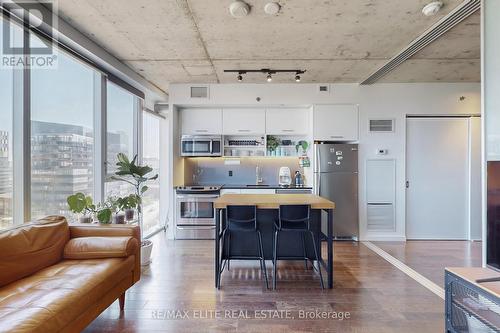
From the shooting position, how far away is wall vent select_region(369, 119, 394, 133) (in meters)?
4.93

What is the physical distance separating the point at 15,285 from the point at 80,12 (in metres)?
2.50

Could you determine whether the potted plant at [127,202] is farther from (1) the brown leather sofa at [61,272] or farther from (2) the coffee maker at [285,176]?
(2) the coffee maker at [285,176]

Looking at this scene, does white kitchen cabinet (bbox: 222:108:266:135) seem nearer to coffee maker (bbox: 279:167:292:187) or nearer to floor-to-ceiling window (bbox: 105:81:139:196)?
coffee maker (bbox: 279:167:292:187)

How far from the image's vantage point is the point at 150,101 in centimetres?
572

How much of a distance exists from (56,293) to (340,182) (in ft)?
14.0

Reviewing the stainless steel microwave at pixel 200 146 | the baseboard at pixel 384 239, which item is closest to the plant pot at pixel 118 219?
the stainless steel microwave at pixel 200 146

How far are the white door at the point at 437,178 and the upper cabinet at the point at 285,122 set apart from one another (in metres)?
1.91

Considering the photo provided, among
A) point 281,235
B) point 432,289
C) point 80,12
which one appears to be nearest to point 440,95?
point 432,289


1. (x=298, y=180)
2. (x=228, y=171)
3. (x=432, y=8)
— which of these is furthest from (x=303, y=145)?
(x=432, y=8)

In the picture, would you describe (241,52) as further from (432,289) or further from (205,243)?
(432,289)

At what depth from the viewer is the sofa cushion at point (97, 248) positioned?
7.93 feet

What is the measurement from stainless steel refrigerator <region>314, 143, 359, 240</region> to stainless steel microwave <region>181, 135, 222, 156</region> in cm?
189

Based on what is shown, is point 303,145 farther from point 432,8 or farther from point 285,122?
point 432,8

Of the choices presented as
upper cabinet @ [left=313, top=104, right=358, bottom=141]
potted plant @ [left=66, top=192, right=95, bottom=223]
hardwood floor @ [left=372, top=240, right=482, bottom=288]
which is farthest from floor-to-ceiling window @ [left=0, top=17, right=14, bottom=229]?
hardwood floor @ [left=372, top=240, right=482, bottom=288]
